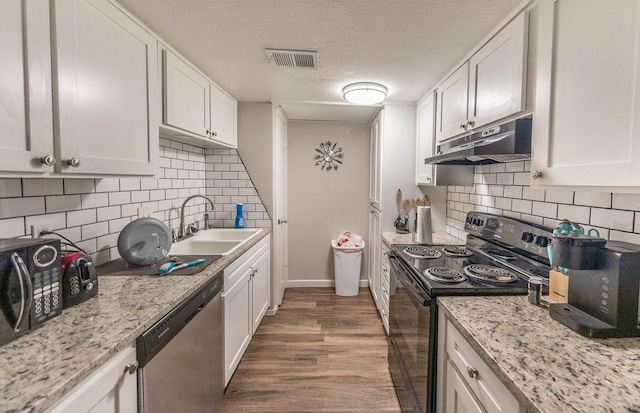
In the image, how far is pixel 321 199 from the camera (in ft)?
12.5

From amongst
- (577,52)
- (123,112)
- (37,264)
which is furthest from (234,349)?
(577,52)

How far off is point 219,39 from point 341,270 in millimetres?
2676

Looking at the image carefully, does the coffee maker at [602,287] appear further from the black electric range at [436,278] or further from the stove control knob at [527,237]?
the stove control knob at [527,237]

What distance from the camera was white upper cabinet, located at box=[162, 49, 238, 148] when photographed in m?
1.68

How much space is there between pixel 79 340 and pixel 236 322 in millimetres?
1246

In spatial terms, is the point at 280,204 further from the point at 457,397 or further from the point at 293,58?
the point at 457,397

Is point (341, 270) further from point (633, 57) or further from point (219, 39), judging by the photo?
point (633, 57)

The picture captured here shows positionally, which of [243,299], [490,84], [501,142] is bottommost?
[243,299]

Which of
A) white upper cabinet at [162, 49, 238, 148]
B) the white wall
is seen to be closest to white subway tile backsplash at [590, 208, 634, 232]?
white upper cabinet at [162, 49, 238, 148]

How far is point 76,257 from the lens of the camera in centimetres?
107

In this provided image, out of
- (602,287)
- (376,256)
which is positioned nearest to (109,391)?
(602,287)

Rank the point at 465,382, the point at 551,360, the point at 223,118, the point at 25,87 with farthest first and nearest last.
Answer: the point at 223,118, the point at 465,382, the point at 25,87, the point at 551,360

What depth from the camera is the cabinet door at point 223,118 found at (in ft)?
7.57

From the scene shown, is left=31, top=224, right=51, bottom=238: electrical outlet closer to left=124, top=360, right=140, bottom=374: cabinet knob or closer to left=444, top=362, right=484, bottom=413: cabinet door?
left=124, top=360, right=140, bottom=374: cabinet knob
